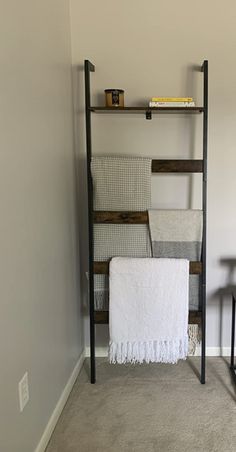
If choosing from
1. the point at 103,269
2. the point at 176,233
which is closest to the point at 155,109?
the point at 176,233

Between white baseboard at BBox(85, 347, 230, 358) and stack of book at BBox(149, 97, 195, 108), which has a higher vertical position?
stack of book at BBox(149, 97, 195, 108)

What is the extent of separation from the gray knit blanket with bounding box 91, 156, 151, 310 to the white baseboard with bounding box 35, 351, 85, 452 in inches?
15.6

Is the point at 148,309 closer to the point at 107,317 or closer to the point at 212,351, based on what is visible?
the point at 107,317

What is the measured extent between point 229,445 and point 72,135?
66.5 inches

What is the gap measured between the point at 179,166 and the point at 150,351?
1.01m

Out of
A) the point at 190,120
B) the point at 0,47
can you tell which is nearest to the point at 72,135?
the point at 190,120

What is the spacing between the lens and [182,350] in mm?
2285

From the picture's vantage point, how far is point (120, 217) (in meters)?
2.25

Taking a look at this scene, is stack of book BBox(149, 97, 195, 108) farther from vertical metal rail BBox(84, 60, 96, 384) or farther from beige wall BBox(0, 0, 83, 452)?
beige wall BBox(0, 0, 83, 452)

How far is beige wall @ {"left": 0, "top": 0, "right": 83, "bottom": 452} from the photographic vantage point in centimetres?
139

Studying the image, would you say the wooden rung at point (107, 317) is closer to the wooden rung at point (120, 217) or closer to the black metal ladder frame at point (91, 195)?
the black metal ladder frame at point (91, 195)

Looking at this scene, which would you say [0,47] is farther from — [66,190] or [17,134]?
[66,190]

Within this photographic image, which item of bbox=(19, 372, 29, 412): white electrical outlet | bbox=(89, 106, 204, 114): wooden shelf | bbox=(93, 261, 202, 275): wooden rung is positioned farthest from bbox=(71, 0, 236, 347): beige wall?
bbox=(19, 372, 29, 412): white electrical outlet

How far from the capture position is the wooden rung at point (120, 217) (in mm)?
2244
